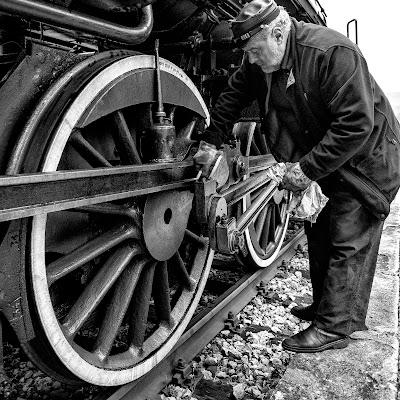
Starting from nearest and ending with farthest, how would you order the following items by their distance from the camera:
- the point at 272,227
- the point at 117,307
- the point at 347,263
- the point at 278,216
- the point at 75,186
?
the point at 75,186 → the point at 117,307 → the point at 347,263 → the point at 272,227 → the point at 278,216

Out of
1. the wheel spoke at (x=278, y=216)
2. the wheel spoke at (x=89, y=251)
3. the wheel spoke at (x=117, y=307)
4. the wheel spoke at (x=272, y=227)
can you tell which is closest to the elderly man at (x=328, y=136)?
the wheel spoke at (x=89, y=251)

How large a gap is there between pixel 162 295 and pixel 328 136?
3.92 feet

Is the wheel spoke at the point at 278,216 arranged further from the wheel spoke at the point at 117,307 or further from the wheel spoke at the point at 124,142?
the wheel spoke at the point at 124,142

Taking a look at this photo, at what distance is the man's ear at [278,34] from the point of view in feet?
6.93

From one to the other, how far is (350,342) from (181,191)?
1342mm

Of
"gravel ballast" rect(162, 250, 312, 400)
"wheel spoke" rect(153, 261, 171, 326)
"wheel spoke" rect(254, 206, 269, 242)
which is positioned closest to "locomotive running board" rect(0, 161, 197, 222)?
"wheel spoke" rect(153, 261, 171, 326)

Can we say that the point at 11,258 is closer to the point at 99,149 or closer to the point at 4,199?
the point at 4,199

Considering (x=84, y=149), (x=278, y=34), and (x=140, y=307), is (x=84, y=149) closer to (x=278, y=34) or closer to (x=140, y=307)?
(x=140, y=307)

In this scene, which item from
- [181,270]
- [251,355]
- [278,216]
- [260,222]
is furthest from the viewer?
[278,216]

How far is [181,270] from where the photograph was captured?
2.50 meters

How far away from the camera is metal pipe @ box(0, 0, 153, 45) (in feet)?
4.03

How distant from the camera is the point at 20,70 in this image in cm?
152

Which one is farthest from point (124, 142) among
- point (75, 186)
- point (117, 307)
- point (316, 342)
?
point (316, 342)

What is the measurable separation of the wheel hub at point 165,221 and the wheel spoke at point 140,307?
13cm
